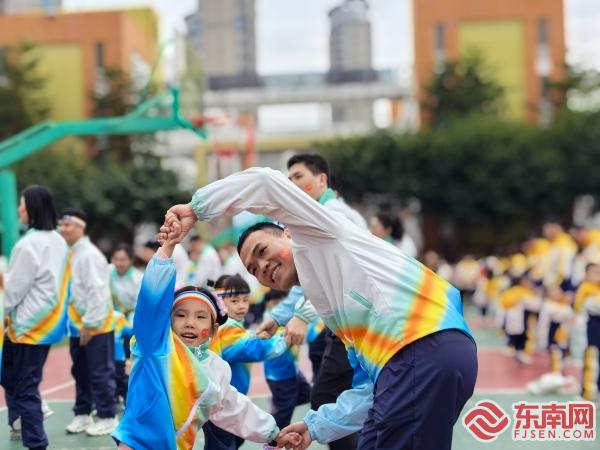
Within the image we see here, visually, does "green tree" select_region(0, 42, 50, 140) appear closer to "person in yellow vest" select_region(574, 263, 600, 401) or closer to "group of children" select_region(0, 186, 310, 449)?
"group of children" select_region(0, 186, 310, 449)

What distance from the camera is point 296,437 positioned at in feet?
12.1

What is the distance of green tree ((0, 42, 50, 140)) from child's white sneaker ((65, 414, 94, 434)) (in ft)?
96.2

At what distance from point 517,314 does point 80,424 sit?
26.9 ft

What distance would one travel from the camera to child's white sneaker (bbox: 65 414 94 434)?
775 centimetres

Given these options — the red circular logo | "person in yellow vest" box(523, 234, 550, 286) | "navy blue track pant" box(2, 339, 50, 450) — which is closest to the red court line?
"navy blue track pant" box(2, 339, 50, 450)

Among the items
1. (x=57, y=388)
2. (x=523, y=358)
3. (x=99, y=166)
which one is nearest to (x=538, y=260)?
(x=523, y=358)

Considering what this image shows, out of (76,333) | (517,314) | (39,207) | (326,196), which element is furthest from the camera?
(517,314)

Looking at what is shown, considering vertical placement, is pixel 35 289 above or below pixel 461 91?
below

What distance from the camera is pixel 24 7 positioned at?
7000 cm

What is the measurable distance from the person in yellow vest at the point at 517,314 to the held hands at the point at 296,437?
33.3 feet

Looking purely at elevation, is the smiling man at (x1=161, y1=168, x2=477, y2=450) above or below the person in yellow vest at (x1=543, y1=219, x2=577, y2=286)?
above

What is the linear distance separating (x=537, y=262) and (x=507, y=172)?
1935 cm

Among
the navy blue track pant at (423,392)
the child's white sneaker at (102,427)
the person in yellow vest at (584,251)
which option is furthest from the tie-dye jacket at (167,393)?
the person in yellow vest at (584,251)

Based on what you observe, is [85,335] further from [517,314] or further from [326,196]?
[517,314]
